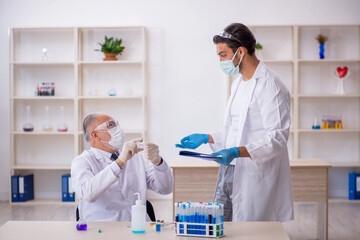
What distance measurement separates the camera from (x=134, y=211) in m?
1.92

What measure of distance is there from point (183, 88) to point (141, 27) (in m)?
0.84

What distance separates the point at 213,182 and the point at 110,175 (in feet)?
5.00

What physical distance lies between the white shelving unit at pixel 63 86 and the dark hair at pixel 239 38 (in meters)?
3.12

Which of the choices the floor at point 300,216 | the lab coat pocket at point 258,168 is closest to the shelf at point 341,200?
the floor at point 300,216

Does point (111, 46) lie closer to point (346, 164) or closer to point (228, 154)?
point (346, 164)

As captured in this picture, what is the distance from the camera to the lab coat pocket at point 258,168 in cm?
235

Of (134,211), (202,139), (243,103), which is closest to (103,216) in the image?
(134,211)

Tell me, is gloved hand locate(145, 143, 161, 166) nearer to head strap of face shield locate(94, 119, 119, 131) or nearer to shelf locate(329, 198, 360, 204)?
head strap of face shield locate(94, 119, 119, 131)

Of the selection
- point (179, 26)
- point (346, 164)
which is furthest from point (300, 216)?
point (179, 26)

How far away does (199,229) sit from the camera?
6.06 ft

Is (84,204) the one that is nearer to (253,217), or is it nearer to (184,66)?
(253,217)

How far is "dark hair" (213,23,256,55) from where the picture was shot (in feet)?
7.89

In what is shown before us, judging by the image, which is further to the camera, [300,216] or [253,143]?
[300,216]

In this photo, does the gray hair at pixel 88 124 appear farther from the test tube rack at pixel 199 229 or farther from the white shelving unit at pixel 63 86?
the white shelving unit at pixel 63 86
